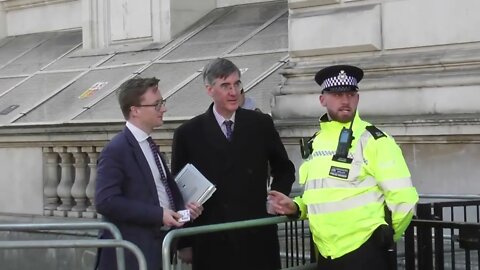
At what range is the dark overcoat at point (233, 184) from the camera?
18.7 feet

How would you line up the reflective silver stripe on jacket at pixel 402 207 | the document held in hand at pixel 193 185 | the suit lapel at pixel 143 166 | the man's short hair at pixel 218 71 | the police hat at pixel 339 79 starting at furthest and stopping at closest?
the man's short hair at pixel 218 71
the document held in hand at pixel 193 185
the suit lapel at pixel 143 166
the police hat at pixel 339 79
the reflective silver stripe on jacket at pixel 402 207

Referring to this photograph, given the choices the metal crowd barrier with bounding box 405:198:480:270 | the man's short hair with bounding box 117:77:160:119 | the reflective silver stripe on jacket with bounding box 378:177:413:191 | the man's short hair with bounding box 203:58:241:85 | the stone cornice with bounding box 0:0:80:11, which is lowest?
the metal crowd barrier with bounding box 405:198:480:270

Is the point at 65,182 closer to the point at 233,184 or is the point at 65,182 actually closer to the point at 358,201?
the point at 233,184

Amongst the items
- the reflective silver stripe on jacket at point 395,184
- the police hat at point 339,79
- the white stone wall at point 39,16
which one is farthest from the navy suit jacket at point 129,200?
the white stone wall at point 39,16

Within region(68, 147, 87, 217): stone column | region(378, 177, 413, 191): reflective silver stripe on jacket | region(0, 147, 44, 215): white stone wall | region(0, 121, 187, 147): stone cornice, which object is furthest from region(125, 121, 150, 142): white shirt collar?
region(0, 147, 44, 215): white stone wall

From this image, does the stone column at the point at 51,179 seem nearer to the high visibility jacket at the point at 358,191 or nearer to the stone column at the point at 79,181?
the stone column at the point at 79,181

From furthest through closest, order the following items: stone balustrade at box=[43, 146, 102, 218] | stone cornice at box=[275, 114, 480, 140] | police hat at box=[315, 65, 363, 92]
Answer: stone balustrade at box=[43, 146, 102, 218], stone cornice at box=[275, 114, 480, 140], police hat at box=[315, 65, 363, 92]

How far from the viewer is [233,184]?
5727mm

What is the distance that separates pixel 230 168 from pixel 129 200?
28.1 inches

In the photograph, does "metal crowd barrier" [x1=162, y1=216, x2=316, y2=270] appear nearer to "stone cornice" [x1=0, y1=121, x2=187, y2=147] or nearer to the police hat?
the police hat

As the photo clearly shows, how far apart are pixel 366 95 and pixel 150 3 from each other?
527 centimetres

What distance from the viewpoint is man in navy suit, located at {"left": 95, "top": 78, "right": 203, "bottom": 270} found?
5270 millimetres

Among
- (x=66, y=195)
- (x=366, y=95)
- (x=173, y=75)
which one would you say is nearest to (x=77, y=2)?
(x=173, y=75)

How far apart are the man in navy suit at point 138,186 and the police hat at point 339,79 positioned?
0.97 meters
